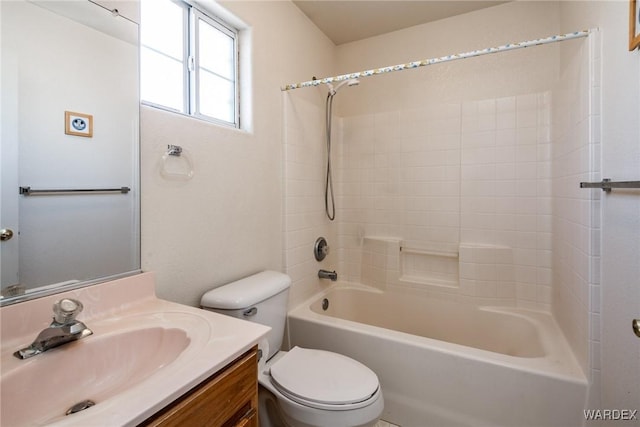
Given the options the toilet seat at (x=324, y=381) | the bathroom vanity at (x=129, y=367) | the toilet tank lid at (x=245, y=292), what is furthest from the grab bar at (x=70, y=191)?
the toilet seat at (x=324, y=381)

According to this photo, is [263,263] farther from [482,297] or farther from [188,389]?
[482,297]

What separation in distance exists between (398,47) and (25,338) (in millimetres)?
2713

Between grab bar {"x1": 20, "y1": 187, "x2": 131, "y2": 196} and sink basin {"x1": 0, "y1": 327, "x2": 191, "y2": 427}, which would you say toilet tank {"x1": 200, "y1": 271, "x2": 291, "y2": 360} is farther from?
grab bar {"x1": 20, "y1": 187, "x2": 131, "y2": 196}

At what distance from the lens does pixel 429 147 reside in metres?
2.23

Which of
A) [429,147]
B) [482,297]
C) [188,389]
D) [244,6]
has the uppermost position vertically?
[244,6]

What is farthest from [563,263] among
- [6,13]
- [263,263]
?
[6,13]

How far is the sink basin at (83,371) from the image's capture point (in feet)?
2.16

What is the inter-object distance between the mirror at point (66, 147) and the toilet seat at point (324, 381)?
2.55 ft

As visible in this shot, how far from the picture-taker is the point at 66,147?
92 centimetres

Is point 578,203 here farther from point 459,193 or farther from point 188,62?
point 188,62

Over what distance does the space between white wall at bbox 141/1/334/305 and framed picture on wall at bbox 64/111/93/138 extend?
0.17 meters

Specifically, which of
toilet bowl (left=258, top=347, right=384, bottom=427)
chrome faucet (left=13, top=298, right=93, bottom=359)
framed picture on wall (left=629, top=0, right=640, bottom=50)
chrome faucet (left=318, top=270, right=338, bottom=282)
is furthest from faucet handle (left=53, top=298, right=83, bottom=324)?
framed picture on wall (left=629, top=0, right=640, bottom=50)

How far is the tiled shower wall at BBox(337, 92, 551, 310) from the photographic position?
76.4 inches

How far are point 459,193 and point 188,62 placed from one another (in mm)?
1916
